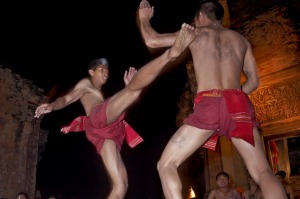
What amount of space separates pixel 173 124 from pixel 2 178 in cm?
1320

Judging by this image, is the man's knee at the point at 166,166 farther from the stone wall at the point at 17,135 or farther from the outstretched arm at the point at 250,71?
the stone wall at the point at 17,135

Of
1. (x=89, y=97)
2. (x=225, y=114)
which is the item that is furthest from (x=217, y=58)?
(x=89, y=97)

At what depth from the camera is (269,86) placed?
26.5ft

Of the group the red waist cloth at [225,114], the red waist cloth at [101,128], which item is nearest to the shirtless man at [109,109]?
the red waist cloth at [101,128]

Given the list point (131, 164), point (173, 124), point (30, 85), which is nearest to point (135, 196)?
point (131, 164)

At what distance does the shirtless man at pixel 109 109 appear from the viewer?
2.90 metres

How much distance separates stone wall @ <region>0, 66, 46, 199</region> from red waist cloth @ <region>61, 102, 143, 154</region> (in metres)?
3.30

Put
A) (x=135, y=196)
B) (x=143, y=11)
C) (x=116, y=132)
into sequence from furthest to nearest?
1. (x=135, y=196)
2. (x=116, y=132)
3. (x=143, y=11)

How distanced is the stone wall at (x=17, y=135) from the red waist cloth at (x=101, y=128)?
3.30 metres

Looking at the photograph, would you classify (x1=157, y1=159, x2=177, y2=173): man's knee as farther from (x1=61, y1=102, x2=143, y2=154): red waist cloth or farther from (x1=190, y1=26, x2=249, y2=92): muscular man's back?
(x1=61, y1=102, x2=143, y2=154): red waist cloth

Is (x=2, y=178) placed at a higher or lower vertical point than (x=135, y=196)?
higher

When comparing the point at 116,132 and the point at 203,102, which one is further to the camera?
the point at 116,132

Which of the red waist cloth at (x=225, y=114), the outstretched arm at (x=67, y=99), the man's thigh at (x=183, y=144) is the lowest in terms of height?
the man's thigh at (x=183, y=144)

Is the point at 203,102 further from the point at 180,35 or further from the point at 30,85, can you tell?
the point at 30,85
